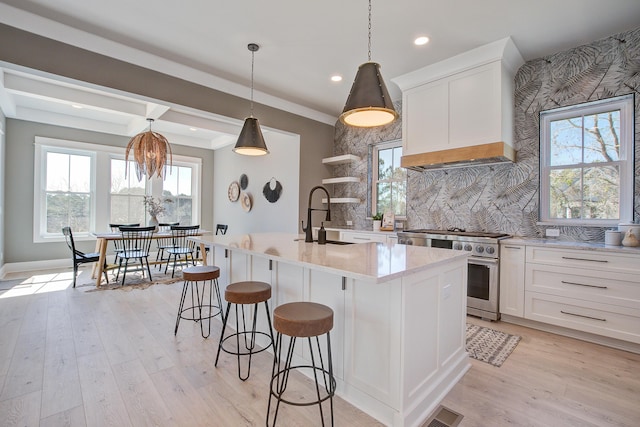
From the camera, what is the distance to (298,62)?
3.49m

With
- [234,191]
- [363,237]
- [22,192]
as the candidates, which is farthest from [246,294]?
[22,192]

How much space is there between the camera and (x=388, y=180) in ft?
15.7

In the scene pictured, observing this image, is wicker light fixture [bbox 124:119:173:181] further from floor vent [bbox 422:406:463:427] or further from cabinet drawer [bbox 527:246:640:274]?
cabinet drawer [bbox 527:246:640:274]

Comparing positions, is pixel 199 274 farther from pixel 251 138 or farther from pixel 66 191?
pixel 66 191

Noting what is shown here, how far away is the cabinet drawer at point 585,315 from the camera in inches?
98.2

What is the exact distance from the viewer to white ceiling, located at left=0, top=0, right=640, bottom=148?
2.53 m

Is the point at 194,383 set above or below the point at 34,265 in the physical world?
below

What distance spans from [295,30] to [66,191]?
582cm

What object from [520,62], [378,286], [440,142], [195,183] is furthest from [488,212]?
[195,183]

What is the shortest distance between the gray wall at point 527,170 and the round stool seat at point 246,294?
2.89 meters

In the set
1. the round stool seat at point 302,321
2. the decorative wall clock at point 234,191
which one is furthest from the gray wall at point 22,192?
the round stool seat at point 302,321

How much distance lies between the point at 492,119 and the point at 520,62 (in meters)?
0.83

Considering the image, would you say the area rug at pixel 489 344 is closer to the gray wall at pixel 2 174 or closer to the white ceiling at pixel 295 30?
the white ceiling at pixel 295 30

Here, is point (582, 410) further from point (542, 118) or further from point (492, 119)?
point (542, 118)
